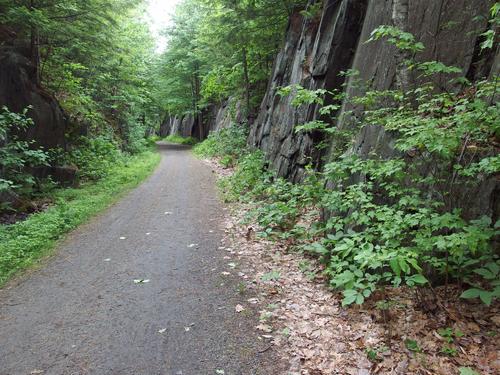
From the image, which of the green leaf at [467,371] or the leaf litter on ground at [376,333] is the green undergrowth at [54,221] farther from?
the green leaf at [467,371]

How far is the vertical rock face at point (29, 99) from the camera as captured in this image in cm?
977

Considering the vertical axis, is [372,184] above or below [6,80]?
below

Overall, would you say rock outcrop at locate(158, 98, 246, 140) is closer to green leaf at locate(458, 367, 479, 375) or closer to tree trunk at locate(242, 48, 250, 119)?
tree trunk at locate(242, 48, 250, 119)

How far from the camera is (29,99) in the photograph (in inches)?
411

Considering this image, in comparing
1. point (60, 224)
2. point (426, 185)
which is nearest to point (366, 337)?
point (426, 185)

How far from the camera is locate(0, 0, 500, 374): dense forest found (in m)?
3.70

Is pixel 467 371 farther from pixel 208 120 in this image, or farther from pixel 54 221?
pixel 208 120

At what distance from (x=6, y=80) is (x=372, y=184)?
1075cm

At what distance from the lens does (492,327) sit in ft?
11.0

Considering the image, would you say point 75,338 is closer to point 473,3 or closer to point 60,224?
point 60,224

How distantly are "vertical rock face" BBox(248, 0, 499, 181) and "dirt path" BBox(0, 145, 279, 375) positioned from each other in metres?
3.59

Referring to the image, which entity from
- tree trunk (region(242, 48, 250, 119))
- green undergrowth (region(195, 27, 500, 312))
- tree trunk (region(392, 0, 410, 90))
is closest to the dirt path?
green undergrowth (region(195, 27, 500, 312))

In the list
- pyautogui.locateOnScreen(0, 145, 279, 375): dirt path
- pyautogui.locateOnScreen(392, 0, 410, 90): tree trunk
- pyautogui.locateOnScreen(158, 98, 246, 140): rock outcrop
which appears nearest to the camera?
pyautogui.locateOnScreen(0, 145, 279, 375): dirt path

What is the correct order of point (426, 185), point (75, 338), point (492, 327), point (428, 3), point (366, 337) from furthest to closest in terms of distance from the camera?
1. point (428, 3)
2. point (426, 185)
3. point (75, 338)
4. point (366, 337)
5. point (492, 327)
